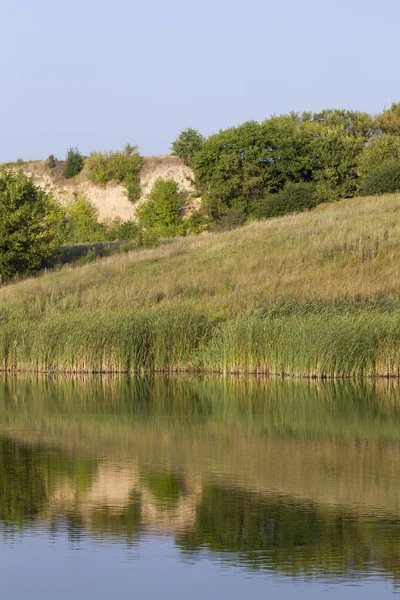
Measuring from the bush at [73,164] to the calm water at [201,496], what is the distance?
213 feet

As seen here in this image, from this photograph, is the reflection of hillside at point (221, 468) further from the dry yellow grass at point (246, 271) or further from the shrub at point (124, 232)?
the shrub at point (124, 232)

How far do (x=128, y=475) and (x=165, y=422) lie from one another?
16.1ft

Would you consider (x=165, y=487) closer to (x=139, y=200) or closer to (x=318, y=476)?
(x=318, y=476)

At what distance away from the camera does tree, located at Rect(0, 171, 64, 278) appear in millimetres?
44219

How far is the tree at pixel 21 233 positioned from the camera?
44.2 meters

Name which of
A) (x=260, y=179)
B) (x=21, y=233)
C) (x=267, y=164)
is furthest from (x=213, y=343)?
(x=267, y=164)

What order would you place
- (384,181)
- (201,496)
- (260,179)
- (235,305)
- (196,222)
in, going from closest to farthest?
(201,496) < (235,305) < (384,181) < (260,179) < (196,222)

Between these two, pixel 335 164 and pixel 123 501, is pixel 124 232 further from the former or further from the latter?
pixel 123 501

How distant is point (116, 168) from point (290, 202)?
84.9 feet

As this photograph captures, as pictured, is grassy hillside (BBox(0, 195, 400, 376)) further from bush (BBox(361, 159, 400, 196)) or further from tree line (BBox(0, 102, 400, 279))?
tree line (BBox(0, 102, 400, 279))

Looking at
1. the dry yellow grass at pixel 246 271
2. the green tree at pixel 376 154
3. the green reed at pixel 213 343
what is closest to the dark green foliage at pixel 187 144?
the green tree at pixel 376 154

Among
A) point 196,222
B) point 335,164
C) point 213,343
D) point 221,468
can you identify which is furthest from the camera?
point 196,222

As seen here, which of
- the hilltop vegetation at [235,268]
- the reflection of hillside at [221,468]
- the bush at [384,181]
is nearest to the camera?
the reflection of hillside at [221,468]

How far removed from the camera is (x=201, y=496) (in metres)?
12.4
